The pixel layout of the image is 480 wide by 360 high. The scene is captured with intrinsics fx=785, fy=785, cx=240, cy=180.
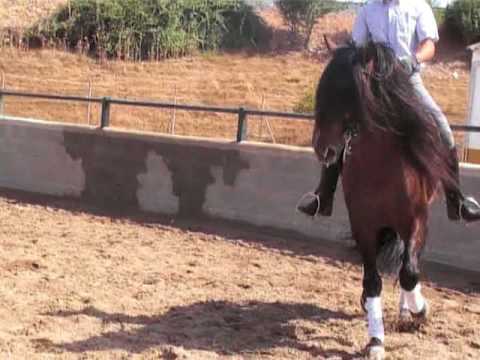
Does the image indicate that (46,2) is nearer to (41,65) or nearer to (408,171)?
(41,65)

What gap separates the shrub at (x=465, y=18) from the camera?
1702 inches

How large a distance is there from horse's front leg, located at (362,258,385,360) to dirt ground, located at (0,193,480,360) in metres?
0.19

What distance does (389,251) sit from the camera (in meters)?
4.99

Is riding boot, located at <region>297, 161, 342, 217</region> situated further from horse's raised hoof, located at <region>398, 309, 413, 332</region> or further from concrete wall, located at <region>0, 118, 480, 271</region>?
concrete wall, located at <region>0, 118, 480, 271</region>

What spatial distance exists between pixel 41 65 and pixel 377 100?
102ft

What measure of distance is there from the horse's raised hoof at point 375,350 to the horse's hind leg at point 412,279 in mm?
470

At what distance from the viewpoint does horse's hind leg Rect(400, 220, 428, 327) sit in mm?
4797

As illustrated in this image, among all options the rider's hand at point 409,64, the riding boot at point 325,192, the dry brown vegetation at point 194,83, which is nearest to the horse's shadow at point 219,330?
the riding boot at point 325,192

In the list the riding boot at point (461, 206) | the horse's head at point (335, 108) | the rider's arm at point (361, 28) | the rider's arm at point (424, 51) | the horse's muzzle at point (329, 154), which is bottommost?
the riding boot at point (461, 206)

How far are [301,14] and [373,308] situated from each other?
41.0m

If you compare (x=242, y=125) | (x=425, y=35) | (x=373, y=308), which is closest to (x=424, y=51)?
(x=425, y=35)

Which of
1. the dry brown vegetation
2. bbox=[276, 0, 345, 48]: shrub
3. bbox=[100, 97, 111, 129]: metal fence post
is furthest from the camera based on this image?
bbox=[276, 0, 345, 48]: shrub

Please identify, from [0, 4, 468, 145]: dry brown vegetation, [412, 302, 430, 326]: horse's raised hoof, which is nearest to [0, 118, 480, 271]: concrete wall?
[412, 302, 430, 326]: horse's raised hoof

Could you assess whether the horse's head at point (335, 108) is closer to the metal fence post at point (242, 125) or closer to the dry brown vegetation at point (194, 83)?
the metal fence post at point (242, 125)
